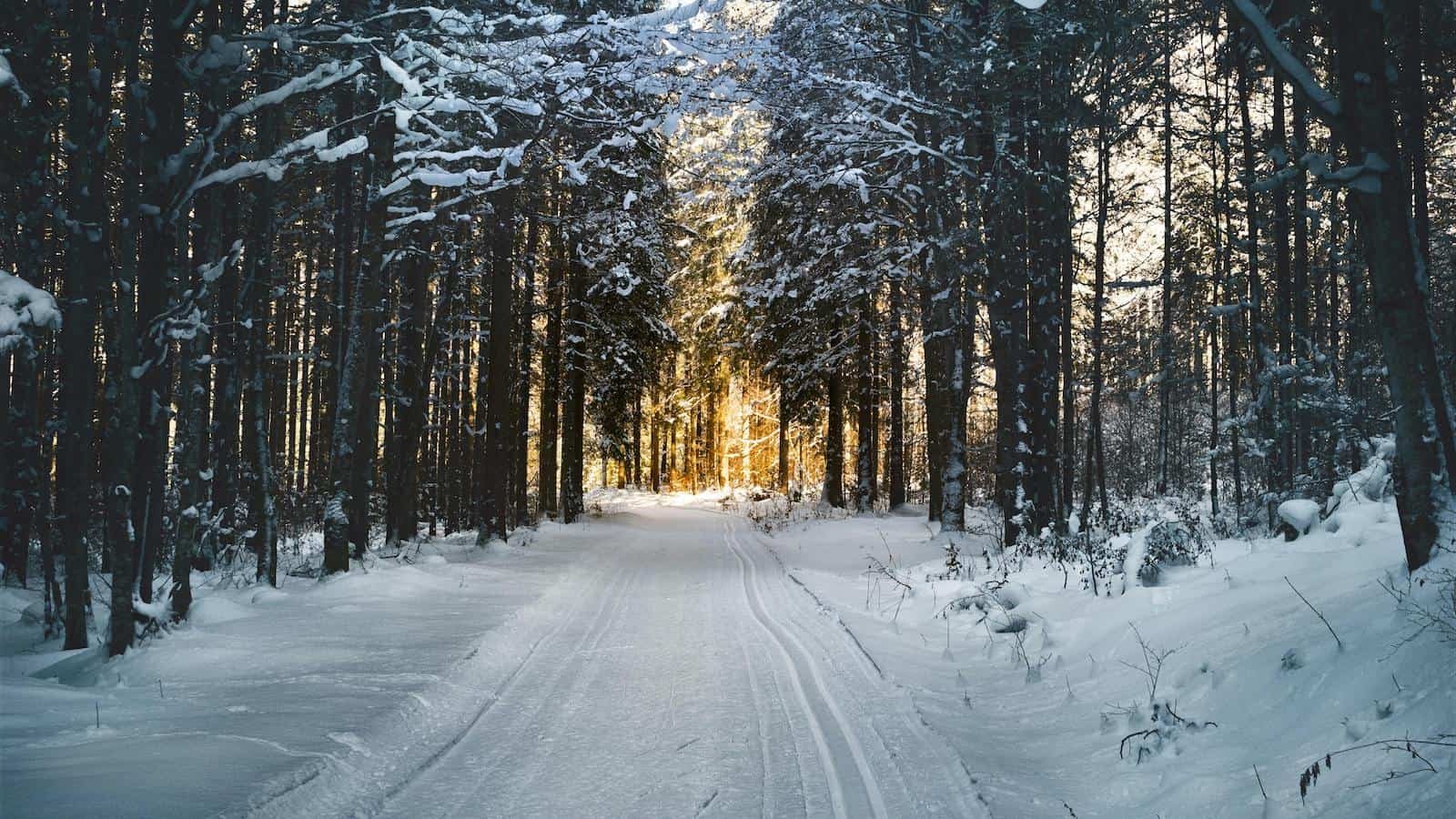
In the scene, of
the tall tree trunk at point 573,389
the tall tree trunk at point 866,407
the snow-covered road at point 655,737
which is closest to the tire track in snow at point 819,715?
the snow-covered road at point 655,737

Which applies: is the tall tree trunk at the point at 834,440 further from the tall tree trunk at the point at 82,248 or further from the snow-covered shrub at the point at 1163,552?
the tall tree trunk at the point at 82,248

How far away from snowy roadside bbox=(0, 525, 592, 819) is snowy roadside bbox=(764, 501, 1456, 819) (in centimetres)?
402

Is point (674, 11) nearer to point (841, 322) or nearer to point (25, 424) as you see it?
point (25, 424)

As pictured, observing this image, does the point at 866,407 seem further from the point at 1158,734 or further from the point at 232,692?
the point at 232,692

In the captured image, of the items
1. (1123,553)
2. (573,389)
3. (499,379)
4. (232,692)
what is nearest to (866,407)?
(573,389)

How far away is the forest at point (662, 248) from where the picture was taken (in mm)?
6418

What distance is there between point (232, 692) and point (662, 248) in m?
18.2

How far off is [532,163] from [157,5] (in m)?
9.03

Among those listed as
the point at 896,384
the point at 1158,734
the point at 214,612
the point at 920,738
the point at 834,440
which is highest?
the point at 896,384

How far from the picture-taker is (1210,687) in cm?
488

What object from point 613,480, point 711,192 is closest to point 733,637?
point 711,192

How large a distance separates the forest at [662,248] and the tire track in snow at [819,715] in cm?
26

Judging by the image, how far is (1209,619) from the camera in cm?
577

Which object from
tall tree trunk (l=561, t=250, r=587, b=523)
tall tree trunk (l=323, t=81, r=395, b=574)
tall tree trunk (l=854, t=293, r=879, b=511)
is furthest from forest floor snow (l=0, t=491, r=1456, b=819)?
tall tree trunk (l=854, t=293, r=879, b=511)
